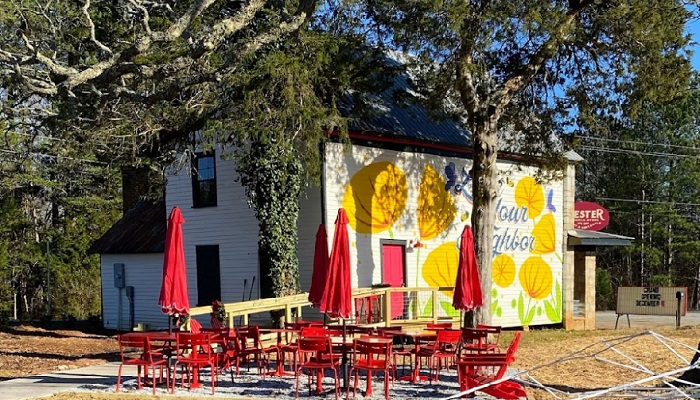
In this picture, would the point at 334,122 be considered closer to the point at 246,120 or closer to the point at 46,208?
the point at 246,120

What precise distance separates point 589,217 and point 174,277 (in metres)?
19.4

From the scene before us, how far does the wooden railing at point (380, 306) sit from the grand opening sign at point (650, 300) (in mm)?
6797

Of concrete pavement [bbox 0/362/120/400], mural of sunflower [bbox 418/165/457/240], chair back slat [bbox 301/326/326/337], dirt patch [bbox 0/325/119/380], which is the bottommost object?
dirt patch [bbox 0/325/119/380]

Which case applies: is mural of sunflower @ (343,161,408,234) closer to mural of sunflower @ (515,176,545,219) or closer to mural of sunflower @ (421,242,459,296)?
mural of sunflower @ (421,242,459,296)

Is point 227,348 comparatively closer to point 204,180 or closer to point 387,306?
point 387,306

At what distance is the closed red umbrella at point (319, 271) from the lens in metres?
13.4

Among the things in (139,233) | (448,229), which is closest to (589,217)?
(448,229)

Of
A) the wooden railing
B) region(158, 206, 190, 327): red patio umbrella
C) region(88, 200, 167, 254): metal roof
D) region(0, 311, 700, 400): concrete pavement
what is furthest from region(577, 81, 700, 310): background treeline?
region(158, 206, 190, 327): red patio umbrella

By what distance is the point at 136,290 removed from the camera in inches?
1034

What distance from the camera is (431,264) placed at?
22094 mm

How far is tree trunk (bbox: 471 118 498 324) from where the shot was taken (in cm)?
1800

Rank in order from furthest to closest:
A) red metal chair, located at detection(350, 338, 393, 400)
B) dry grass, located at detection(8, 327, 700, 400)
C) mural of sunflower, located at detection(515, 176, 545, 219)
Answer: mural of sunflower, located at detection(515, 176, 545, 219), dry grass, located at detection(8, 327, 700, 400), red metal chair, located at detection(350, 338, 393, 400)

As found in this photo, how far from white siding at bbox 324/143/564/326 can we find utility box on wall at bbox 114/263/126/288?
999cm

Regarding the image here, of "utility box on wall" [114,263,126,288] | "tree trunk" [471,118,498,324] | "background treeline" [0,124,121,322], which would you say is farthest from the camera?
"background treeline" [0,124,121,322]
